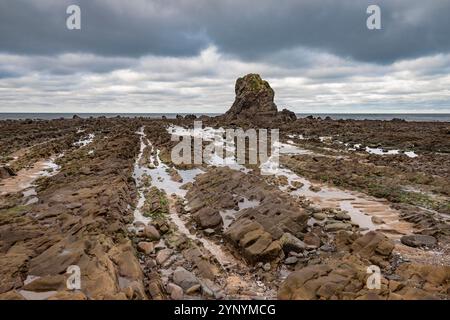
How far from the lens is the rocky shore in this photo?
10.4m

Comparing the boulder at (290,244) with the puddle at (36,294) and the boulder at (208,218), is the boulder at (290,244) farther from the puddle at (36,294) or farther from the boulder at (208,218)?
the puddle at (36,294)

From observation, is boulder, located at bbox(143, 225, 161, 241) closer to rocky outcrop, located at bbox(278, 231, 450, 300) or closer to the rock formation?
rocky outcrop, located at bbox(278, 231, 450, 300)

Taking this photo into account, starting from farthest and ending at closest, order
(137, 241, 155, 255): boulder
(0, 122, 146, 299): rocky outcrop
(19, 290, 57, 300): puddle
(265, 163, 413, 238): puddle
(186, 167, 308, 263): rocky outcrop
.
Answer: (265, 163, 413, 238): puddle < (137, 241, 155, 255): boulder < (186, 167, 308, 263): rocky outcrop < (0, 122, 146, 299): rocky outcrop < (19, 290, 57, 300): puddle

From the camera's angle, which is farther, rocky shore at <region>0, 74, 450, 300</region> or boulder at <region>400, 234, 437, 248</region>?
boulder at <region>400, 234, 437, 248</region>

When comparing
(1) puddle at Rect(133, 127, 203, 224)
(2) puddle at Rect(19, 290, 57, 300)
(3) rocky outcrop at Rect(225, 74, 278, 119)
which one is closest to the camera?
(2) puddle at Rect(19, 290, 57, 300)

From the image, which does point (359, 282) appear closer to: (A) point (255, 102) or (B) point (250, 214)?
(B) point (250, 214)

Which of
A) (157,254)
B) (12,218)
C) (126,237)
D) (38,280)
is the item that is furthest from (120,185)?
(38,280)

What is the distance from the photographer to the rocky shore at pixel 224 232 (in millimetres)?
10359


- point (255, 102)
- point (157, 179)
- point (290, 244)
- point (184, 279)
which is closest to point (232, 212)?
point (290, 244)

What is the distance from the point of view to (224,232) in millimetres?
15016

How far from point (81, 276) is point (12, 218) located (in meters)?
8.05

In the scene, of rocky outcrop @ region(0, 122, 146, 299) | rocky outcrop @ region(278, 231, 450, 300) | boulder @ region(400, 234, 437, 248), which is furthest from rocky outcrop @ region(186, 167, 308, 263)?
boulder @ region(400, 234, 437, 248)

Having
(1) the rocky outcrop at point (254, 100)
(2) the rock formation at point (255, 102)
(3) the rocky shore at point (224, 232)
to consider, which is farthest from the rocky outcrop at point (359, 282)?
(1) the rocky outcrop at point (254, 100)
